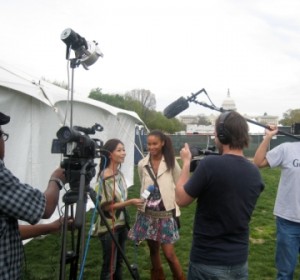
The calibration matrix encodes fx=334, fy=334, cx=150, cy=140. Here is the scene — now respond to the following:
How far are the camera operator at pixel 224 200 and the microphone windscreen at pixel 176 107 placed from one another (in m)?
0.99

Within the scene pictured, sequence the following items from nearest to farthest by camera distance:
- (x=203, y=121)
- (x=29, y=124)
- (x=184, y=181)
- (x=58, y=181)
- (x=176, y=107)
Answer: (x=58, y=181) → (x=184, y=181) → (x=176, y=107) → (x=29, y=124) → (x=203, y=121)

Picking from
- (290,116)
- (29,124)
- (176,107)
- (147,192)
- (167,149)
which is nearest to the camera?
(176,107)

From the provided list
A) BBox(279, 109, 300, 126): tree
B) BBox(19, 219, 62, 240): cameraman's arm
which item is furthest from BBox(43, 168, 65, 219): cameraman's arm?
BBox(279, 109, 300, 126): tree

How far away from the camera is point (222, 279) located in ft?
6.41

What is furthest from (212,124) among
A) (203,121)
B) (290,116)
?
(203,121)

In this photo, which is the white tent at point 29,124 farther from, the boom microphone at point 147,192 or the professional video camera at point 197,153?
the professional video camera at point 197,153

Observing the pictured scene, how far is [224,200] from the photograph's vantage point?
6.36 feet

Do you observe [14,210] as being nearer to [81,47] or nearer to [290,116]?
[81,47]

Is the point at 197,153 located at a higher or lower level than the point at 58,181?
higher

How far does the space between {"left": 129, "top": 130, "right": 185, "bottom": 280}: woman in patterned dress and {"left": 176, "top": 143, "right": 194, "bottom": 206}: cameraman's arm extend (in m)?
1.23

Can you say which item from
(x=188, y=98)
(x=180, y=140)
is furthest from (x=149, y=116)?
(x=188, y=98)

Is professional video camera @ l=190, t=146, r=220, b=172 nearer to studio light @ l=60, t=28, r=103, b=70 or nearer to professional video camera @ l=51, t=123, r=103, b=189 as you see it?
professional video camera @ l=51, t=123, r=103, b=189

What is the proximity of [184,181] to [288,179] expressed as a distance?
1478 mm

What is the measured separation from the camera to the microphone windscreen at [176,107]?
9.86ft
